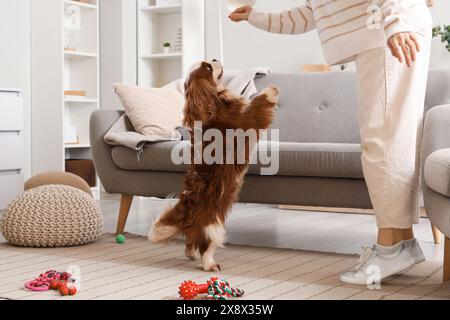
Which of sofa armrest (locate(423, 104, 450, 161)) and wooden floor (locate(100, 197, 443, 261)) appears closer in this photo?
sofa armrest (locate(423, 104, 450, 161))

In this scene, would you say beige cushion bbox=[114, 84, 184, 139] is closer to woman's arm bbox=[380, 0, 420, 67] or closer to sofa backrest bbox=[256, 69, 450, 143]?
sofa backrest bbox=[256, 69, 450, 143]

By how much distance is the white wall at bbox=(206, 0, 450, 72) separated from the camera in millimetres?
5066

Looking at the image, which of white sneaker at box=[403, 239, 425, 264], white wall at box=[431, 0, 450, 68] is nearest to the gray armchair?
white sneaker at box=[403, 239, 425, 264]

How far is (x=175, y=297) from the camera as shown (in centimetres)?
199

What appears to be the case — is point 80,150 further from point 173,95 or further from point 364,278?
point 364,278

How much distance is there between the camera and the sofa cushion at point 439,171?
1863mm

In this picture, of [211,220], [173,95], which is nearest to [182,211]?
[211,220]

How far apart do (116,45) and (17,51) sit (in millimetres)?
873

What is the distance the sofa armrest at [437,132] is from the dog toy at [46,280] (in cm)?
123

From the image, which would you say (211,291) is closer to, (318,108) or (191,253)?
(191,253)

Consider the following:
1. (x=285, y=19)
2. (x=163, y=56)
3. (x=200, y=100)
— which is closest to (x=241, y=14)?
(x=285, y=19)

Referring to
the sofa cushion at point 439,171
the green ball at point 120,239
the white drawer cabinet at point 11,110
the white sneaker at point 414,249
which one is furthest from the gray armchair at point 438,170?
the white drawer cabinet at point 11,110

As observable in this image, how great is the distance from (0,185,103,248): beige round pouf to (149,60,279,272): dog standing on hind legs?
563 mm
